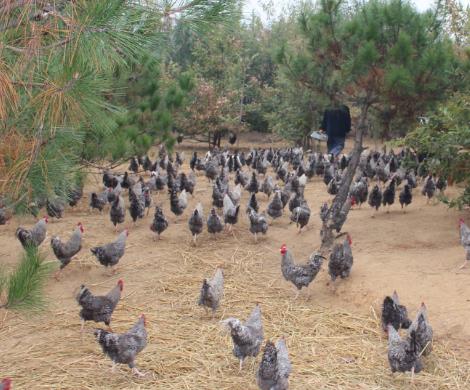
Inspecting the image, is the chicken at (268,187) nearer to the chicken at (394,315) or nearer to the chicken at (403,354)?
the chicken at (394,315)

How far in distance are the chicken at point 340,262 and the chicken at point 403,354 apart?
2083 mm

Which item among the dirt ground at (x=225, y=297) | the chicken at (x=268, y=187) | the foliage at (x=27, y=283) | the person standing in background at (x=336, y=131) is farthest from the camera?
the person standing in background at (x=336, y=131)

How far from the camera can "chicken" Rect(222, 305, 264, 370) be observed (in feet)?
16.1

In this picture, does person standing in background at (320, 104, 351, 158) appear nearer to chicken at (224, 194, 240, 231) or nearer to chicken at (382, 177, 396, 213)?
chicken at (382, 177, 396, 213)

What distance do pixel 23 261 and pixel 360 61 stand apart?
5.44 meters

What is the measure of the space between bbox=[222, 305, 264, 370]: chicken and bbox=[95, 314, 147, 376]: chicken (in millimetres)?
834

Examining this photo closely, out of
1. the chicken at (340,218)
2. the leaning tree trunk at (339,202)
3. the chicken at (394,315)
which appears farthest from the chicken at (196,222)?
A: the chicken at (394,315)

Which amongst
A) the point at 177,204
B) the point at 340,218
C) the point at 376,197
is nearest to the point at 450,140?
the point at 340,218

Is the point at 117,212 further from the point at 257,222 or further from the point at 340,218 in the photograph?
the point at 340,218

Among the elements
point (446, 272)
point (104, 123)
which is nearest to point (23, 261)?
point (104, 123)

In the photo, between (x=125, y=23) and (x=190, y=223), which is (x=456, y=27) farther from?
(x=125, y=23)

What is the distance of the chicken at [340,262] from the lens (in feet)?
22.5

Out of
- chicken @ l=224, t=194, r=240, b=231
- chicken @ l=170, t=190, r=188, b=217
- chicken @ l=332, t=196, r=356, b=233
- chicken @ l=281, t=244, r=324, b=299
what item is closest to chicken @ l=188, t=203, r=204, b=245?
chicken @ l=224, t=194, r=240, b=231

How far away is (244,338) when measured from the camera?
4914 millimetres
